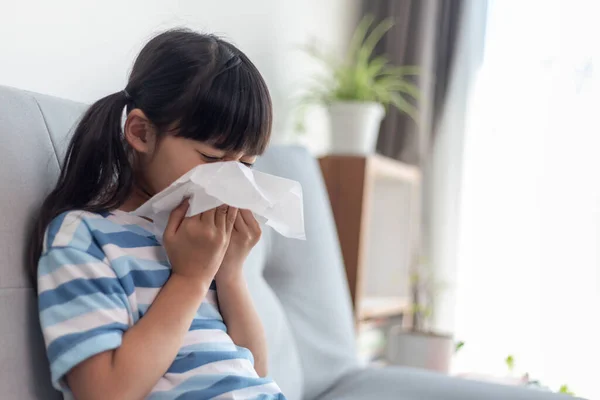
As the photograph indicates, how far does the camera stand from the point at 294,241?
1.32 m

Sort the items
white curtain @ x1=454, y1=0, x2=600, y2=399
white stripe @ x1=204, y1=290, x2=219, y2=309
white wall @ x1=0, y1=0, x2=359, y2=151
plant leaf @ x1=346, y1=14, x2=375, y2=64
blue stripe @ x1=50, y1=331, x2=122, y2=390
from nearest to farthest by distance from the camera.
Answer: blue stripe @ x1=50, y1=331, x2=122, y2=390, white stripe @ x1=204, y1=290, x2=219, y2=309, white wall @ x1=0, y1=0, x2=359, y2=151, white curtain @ x1=454, y1=0, x2=600, y2=399, plant leaf @ x1=346, y1=14, x2=375, y2=64

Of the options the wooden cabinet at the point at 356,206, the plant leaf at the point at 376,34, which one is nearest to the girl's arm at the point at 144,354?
the wooden cabinet at the point at 356,206

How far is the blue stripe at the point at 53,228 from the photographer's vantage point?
778 mm

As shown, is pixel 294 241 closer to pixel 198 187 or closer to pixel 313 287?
pixel 313 287

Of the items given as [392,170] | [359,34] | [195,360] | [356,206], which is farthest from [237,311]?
[359,34]

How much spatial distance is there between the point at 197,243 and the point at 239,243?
14cm

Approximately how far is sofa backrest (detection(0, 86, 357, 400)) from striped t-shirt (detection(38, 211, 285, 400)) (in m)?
0.04

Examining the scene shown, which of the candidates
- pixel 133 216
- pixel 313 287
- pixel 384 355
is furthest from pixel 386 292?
pixel 133 216

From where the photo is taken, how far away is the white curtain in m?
2.13

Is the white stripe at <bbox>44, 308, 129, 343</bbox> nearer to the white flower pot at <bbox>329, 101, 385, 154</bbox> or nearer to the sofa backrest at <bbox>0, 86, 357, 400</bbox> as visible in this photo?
the sofa backrest at <bbox>0, 86, 357, 400</bbox>

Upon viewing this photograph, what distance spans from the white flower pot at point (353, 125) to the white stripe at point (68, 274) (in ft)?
4.15

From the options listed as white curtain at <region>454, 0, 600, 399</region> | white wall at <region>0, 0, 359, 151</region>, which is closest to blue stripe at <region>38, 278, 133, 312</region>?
white wall at <region>0, 0, 359, 151</region>

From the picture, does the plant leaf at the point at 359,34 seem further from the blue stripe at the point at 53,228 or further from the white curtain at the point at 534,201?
the blue stripe at the point at 53,228

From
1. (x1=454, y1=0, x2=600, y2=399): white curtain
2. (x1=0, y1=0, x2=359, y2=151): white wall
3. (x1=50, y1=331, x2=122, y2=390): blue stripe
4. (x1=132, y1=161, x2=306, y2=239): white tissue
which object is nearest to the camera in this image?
(x1=50, y1=331, x2=122, y2=390): blue stripe
